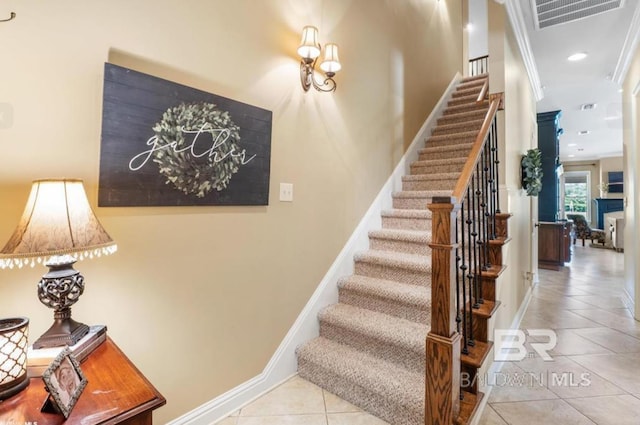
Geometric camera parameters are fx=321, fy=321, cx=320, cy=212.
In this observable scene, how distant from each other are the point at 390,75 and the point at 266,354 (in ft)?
9.00

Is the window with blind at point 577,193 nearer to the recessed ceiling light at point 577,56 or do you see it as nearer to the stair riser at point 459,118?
the recessed ceiling light at point 577,56

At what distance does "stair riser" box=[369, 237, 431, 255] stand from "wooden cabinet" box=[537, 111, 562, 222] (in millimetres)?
4428

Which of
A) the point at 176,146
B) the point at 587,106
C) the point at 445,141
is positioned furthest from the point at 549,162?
the point at 176,146

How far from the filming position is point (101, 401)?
827mm

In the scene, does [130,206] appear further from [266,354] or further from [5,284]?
[266,354]

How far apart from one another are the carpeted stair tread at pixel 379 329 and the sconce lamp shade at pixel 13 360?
5.47 feet

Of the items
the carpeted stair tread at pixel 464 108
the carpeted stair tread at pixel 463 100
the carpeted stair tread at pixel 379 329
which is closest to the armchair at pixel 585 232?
the carpeted stair tread at pixel 463 100

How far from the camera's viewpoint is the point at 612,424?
5.99 feet

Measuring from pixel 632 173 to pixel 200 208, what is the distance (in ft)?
15.1

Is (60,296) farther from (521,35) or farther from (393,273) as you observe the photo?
(521,35)

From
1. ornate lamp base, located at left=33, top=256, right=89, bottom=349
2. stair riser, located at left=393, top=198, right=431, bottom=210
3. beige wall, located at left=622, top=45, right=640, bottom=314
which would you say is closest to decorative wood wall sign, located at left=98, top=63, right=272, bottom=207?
ornate lamp base, located at left=33, top=256, right=89, bottom=349

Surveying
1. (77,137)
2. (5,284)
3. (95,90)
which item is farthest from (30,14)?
(5,284)

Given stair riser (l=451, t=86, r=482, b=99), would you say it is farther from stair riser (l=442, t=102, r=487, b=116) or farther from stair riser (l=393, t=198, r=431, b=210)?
stair riser (l=393, t=198, r=431, b=210)

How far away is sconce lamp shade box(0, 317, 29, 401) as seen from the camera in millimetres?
801
